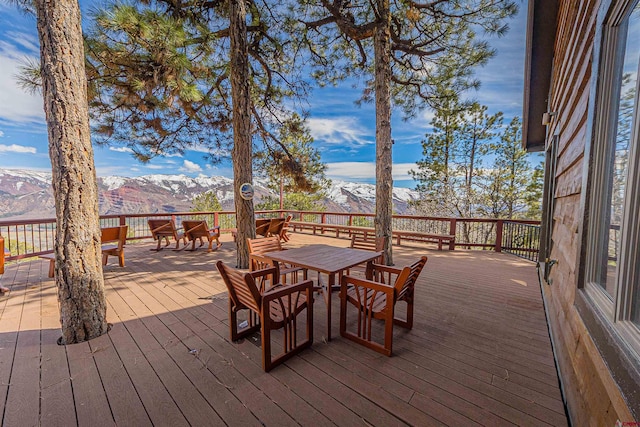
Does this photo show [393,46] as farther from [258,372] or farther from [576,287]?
[258,372]

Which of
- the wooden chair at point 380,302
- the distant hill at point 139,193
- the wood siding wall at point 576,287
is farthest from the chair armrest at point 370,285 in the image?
the distant hill at point 139,193

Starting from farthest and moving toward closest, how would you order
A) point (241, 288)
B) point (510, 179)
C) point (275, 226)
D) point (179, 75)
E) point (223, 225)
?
point (510, 179)
point (223, 225)
point (275, 226)
point (179, 75)
point (241, 288)

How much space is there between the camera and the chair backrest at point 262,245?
3196mm

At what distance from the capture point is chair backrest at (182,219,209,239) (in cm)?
582

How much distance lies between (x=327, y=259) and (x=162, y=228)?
4812 mm

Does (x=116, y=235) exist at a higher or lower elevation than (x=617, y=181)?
lower

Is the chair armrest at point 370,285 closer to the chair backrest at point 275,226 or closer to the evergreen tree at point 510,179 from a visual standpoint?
the chair backrest at point 275,226

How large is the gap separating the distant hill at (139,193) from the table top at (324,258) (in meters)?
16.7

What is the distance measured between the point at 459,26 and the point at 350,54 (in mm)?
2374

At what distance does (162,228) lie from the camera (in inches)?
229

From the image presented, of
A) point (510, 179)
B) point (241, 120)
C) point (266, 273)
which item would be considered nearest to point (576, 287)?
point (266, 273)

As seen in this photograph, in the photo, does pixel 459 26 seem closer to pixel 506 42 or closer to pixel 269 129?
pixel 506 42

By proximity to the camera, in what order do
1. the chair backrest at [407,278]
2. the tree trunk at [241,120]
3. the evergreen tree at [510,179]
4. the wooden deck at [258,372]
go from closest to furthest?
the wooden deck at [258,372], the chair backrest at [407,278], the tree trunk at [241,120], the evergreen tree at [510,179]

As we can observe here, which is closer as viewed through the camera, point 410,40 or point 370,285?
point 370,285
